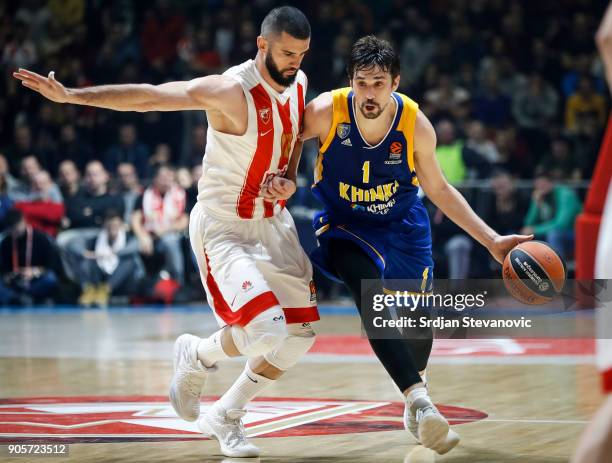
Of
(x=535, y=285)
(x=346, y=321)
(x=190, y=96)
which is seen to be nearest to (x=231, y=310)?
(x=190, y=96)

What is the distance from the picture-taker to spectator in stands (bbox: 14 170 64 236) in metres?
12.1

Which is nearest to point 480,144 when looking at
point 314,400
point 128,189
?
point 128,189

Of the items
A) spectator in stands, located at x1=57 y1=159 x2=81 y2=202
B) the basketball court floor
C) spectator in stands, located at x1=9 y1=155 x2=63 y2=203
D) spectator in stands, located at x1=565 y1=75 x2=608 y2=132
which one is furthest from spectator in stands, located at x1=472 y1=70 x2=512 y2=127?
spectator in stands, located at x1=9 y1=155 x2=63 y2=203

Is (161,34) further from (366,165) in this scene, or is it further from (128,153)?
(366,165)

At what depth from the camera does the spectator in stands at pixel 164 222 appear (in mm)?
11922

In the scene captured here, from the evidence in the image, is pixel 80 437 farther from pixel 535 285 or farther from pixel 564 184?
pixel 564 184

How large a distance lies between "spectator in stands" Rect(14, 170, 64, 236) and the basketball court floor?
8.77 feet

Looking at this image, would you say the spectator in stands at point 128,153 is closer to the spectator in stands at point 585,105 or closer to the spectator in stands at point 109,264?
the spectator in stands at point 109,264

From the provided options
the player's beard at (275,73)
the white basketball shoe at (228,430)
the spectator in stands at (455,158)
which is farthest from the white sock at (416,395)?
the spectator in stands at (455,158)

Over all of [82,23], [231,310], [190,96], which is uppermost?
[82,23]

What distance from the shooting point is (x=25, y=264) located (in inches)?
473

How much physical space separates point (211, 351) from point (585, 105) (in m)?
9.17

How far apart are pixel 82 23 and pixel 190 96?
38.3 ft

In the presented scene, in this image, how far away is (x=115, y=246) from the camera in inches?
471
